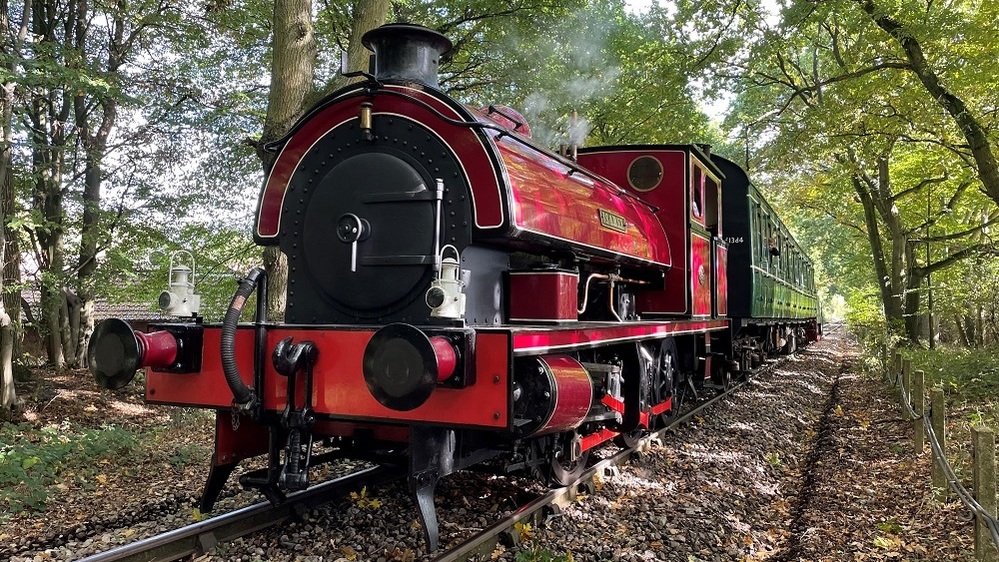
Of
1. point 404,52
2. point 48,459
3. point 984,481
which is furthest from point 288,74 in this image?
point 984,481

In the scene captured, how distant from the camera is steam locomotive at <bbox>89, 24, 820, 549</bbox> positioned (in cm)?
330

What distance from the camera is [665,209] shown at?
22.1 ft

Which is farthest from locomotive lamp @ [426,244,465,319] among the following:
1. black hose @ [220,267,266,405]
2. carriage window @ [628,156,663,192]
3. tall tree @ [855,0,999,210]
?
tall tree @ [855,0,999,210]

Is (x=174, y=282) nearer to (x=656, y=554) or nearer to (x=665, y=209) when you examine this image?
(x=656, y=554)

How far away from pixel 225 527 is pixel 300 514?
471mm

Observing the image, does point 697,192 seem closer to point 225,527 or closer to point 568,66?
point 225,527

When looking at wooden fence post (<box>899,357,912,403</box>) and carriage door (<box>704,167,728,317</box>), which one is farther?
wooden fence post (<box>899,357,912,403</box>)

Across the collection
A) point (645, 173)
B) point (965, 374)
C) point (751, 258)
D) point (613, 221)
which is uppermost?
point (645, 173)

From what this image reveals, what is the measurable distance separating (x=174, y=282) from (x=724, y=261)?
6.48m

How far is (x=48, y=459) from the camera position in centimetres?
584

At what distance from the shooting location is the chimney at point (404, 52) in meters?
4.21

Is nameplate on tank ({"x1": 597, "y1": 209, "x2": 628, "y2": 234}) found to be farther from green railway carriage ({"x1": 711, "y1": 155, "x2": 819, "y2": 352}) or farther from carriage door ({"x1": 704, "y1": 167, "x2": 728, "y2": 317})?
green railway carriage ({"x1": 711, "y1": 155, "x2": 819, "y2": 352})

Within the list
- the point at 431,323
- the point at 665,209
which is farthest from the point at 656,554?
the point at 665,209

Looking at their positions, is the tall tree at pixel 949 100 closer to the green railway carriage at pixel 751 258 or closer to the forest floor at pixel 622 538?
the green railway carriage at pixel 751 258
